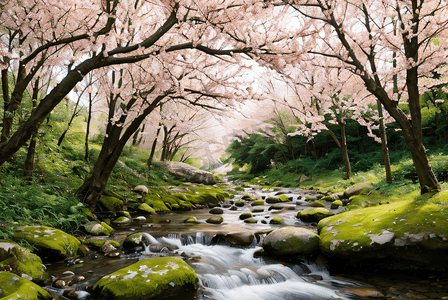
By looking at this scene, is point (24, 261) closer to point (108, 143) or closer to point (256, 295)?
point (256, 295)

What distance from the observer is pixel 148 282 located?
3158 millimetres

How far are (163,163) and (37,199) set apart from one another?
33.6 feet

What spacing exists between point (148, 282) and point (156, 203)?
251 inches

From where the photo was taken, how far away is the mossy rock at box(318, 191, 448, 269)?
3.69m

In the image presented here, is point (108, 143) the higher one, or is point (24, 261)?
point (108, 143)

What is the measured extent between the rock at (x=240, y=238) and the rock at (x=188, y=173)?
34.5ft

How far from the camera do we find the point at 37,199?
500 cm

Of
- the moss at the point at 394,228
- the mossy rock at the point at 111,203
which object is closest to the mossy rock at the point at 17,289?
the moss at the point at 394,228

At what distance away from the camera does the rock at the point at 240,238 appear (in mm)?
5270

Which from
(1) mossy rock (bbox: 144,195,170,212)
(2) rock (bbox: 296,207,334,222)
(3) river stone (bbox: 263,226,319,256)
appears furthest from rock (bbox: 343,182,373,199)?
(1) mossy rock (bbox: 144,195,170,212)

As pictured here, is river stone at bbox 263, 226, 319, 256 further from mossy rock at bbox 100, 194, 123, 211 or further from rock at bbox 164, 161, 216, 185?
rock at bbox 164, 161, 216, 185

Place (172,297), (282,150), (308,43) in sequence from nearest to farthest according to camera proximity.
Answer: (172,297)
(308,43)
(282,150)

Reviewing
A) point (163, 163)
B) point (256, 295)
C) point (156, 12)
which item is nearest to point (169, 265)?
point (256, 295)

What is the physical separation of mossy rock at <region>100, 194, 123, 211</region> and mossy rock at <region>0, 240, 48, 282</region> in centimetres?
418
